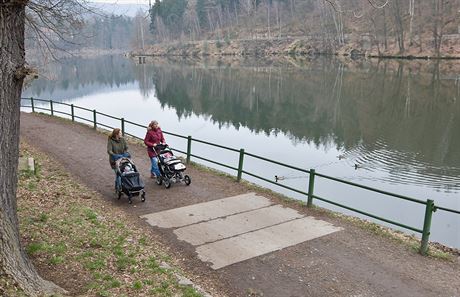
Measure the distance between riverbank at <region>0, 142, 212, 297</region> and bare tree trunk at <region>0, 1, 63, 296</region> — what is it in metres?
0.33

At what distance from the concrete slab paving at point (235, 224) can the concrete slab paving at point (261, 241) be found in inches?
8.4

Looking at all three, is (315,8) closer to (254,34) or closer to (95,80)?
(254,34)

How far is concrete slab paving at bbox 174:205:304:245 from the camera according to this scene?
9.27 m

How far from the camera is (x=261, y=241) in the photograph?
9016 millimetres

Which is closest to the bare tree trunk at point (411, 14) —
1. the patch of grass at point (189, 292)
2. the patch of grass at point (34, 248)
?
the patch of grass at point (189, 292)

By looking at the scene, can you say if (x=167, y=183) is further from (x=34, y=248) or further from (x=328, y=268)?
(x=328, y=268)

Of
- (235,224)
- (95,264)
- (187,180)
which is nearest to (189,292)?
(95,264)

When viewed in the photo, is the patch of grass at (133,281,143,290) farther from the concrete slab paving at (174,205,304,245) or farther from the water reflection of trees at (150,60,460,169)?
the water reflection of trees at (150,60,460,169)

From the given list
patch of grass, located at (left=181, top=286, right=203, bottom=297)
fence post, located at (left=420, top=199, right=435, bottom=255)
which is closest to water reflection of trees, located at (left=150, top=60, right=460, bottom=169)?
fence post, located at (left=420, top=199, right=435, bottom=255)

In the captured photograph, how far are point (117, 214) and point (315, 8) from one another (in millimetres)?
126198

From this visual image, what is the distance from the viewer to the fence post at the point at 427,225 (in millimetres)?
8266

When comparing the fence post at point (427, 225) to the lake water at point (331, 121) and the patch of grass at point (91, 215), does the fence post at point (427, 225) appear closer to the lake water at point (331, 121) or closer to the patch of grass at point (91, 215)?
the lake water at point (331, 121)

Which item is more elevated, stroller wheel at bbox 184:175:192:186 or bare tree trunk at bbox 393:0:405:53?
bare tree trunk at bbox 393:0:405:53

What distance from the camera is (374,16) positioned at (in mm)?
95875
